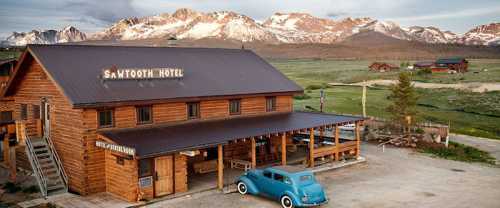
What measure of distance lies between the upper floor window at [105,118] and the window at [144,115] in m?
1.58

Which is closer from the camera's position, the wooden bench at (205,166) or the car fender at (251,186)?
the car fender at (251,186)

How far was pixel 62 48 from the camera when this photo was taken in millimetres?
25859

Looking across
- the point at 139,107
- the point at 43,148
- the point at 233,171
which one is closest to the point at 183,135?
the point at 139,107

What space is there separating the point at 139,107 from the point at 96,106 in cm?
279

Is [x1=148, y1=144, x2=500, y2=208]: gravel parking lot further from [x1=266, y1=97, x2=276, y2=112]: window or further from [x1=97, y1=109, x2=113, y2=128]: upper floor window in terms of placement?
[x1=266, y1=97, x2=276, y2=112]: window

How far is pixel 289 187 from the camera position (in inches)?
824

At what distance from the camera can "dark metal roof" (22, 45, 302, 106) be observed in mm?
23828

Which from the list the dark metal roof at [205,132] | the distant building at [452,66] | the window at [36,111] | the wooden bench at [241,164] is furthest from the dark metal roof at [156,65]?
the distant building at [452,66]

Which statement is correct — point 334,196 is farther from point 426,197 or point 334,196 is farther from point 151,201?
point 151,201

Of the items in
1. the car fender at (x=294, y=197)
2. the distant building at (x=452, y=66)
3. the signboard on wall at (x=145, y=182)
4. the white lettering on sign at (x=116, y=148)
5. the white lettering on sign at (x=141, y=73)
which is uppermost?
the distant building at (x=452, y=66)

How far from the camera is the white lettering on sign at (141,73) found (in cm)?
2491

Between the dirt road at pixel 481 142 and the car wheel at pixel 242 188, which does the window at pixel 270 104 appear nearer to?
the car wheel at pixel 242 188

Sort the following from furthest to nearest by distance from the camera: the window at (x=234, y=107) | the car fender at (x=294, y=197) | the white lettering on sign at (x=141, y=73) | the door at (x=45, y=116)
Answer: the window at (x=234, y=107), the door at (x=45, y=116), the white lettering on sign at (x=141, y=73), the car fender at (x=294, y=197)

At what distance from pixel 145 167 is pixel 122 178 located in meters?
1.16
